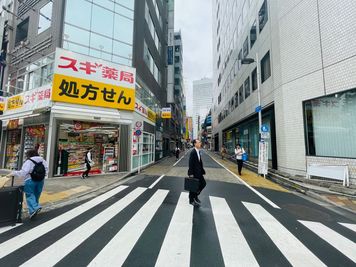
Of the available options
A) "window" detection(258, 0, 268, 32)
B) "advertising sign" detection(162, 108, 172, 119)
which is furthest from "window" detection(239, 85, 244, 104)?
"advertising sign" detection(162, 108, 172, 119)

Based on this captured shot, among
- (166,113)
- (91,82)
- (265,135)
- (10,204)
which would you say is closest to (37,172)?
(10,204)

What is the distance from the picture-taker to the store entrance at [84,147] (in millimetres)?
10000

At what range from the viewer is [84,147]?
10.9 meters

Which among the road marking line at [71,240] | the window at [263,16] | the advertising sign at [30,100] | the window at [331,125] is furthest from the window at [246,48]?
the road marking line at [71,240]

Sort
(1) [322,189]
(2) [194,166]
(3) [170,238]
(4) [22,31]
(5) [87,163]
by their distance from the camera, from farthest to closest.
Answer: (4) [22,31], (5) [87,163], (1) [322,189], (2) [194,166], (3) [170,238]

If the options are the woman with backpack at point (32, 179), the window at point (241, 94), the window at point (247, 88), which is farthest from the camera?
the window at point (241, 94)

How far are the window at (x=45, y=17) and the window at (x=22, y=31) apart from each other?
8.47 feet

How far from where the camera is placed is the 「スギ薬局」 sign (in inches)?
385

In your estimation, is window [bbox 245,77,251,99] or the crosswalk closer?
the crosswalk

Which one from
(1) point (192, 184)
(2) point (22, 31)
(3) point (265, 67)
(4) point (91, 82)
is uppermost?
(2) point (22, 31)

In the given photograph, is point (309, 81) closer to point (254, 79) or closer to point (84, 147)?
point (254, 79)

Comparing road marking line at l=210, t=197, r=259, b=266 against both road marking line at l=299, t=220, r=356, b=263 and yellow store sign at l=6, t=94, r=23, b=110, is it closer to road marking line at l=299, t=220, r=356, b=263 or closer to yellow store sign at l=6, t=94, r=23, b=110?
road marking line at l=299, t=220, r=356, b=263

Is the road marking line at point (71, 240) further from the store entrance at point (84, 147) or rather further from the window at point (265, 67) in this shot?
the window at point (265, 67)

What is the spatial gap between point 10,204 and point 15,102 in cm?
1191
